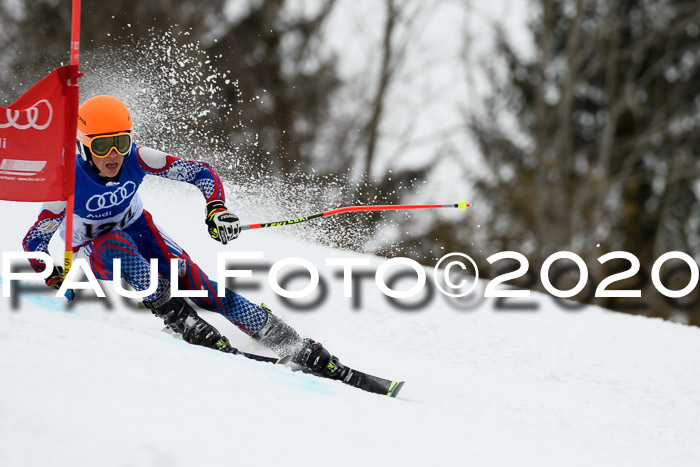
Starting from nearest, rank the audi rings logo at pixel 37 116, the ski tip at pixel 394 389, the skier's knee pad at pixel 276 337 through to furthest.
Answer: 1. the audi rings logo at pixel 37 116
2. the ski tip at pixel 394 389
3. the skier's knee pad at pixel 276 337

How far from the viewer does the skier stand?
12.1 feet

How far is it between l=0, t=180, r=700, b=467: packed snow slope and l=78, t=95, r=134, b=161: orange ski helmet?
812 mm

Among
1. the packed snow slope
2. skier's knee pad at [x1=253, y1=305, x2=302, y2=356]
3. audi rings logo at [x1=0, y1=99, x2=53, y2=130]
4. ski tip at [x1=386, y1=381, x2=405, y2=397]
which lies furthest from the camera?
skier's knee pad at [x1=253, y1=305, x2=302, y2=356]

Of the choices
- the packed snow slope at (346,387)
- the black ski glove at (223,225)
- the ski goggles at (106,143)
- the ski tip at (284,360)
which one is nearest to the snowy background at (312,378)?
the packed snow slope at (346,387)

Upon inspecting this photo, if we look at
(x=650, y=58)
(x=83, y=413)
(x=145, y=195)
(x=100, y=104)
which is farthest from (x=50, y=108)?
(x=650, y=58)

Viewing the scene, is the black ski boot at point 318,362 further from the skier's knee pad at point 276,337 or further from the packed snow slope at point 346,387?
the packed snow slope at point 346,387

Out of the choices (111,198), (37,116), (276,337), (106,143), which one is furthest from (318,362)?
(37,116)

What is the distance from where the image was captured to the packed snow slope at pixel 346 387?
200 centimetres

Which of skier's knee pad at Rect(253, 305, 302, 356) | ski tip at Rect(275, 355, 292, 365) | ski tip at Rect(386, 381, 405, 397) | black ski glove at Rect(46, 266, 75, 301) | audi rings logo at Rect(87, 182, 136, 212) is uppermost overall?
audi rings logo at Rect(87, 182, 136, 212)

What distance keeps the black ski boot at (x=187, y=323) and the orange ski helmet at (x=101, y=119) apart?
0.81 metres

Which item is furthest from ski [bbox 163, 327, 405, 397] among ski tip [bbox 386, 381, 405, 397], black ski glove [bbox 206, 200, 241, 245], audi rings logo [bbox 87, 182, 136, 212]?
audi rings logo [bbox 87, 182, 136, 212]

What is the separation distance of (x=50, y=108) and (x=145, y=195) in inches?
171

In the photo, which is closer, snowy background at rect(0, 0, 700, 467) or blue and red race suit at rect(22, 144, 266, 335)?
snowy background at rect(0, 0, 700, 467)

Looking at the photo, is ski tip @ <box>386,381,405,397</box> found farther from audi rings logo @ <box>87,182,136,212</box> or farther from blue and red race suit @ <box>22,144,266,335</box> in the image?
audi rings logo @ <box>87,182,136,212</box>
